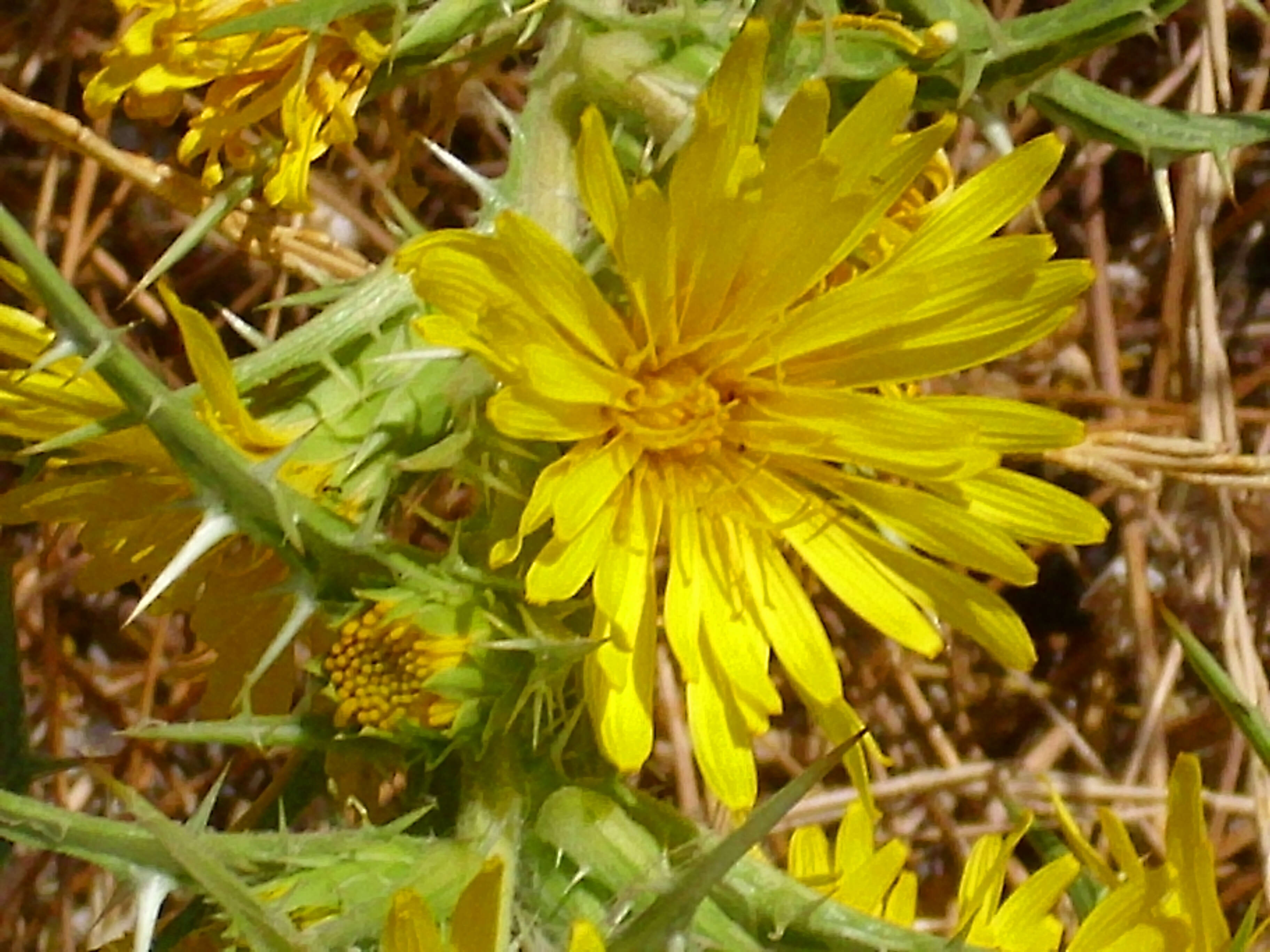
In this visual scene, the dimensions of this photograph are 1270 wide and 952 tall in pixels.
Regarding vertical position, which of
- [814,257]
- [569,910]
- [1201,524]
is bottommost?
[1201,524]

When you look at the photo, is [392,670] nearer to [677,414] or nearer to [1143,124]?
[677,414]

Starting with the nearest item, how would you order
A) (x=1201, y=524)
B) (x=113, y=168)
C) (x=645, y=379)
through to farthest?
1. (x=645, y=379)
2. (x=113, y=168)
3. (x=1201, y=524)

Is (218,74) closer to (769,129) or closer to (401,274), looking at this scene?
(401,274)

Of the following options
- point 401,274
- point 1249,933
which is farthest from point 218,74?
point 1249,933

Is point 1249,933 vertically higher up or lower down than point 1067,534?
lower down

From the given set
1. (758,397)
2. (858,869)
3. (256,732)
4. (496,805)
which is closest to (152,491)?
(256,732)

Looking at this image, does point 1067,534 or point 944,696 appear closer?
point 1067,534

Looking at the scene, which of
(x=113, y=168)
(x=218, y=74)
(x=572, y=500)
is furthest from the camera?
(x=113, y=168)
